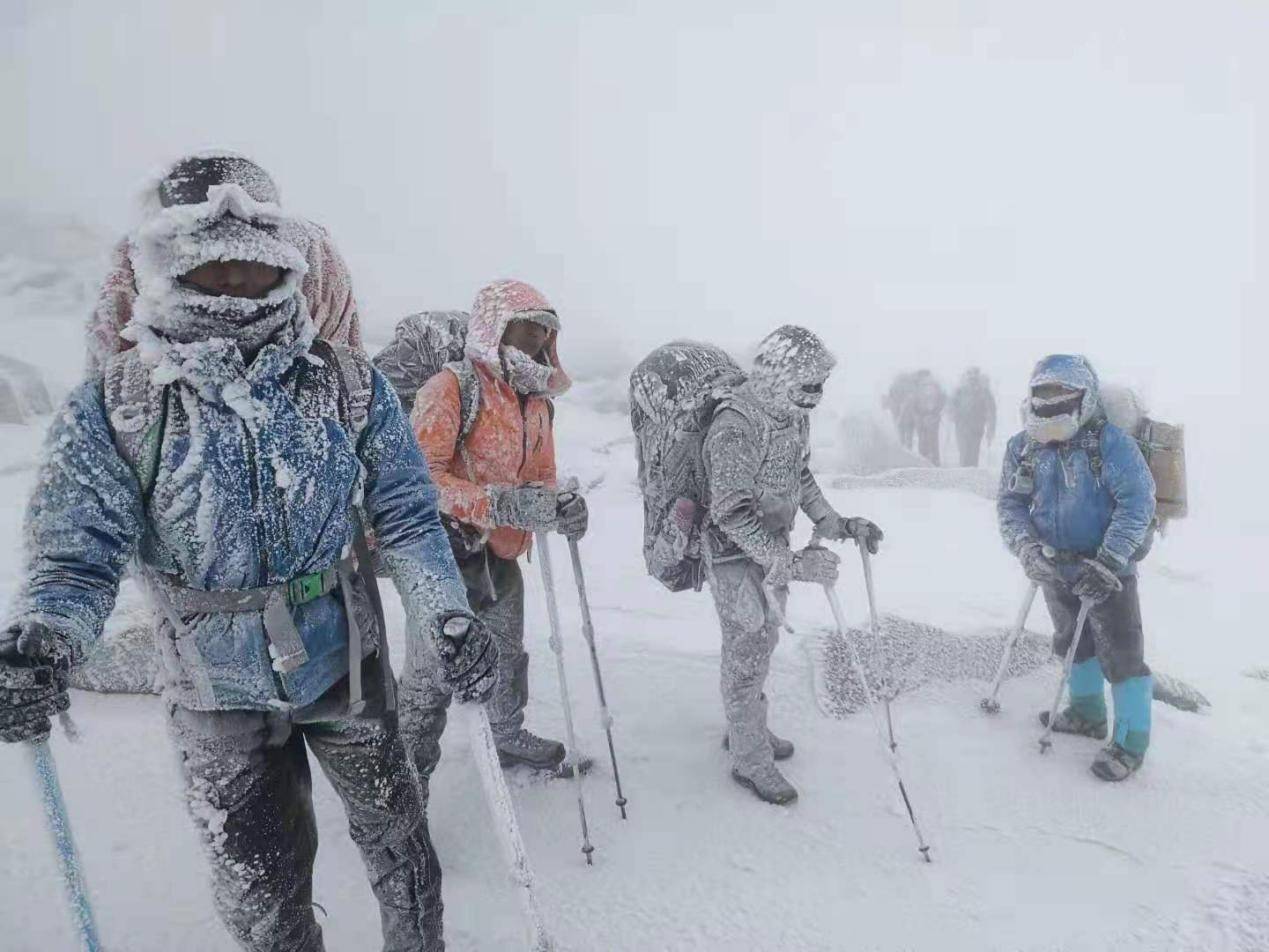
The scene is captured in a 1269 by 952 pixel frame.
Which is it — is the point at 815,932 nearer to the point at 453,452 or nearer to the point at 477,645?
the point at 477,645

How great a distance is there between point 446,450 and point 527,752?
190 centimetres

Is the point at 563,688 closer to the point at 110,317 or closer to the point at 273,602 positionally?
the point at 273,602

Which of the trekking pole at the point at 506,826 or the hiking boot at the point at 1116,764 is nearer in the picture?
the trekking pole at the point at 506,826

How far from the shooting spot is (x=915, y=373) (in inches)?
765

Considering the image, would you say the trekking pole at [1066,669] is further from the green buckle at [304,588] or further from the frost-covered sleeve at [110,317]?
the frost-covered sleeve at [110,317]

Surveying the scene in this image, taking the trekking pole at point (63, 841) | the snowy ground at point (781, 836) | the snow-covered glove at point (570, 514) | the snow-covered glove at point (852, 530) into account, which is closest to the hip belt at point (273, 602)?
the trekking pole at point (63, 841)

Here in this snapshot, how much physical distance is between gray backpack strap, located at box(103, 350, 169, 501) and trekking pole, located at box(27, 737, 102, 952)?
677 millimetres

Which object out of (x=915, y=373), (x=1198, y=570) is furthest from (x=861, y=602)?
(x=915, y=373)

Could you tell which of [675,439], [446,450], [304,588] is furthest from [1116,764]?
[304,588]

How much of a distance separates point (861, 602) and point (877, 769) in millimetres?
2600

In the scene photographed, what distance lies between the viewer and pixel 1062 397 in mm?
4066

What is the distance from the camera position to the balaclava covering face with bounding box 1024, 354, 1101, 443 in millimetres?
4012

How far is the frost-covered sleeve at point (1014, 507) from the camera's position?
4.41 m

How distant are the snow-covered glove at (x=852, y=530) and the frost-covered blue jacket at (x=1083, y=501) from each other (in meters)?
0.96
